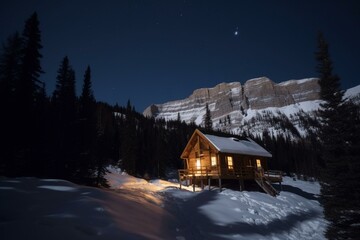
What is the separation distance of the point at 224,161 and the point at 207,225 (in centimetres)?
1642

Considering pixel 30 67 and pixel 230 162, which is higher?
pixel 30 67

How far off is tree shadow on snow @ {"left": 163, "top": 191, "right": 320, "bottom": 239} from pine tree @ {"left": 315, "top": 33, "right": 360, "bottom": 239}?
3.62 m

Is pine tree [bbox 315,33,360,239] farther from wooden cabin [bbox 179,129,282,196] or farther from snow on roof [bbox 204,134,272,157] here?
snow on roof [bbox 204,134,272,157]

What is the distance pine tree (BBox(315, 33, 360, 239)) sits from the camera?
1532 cm

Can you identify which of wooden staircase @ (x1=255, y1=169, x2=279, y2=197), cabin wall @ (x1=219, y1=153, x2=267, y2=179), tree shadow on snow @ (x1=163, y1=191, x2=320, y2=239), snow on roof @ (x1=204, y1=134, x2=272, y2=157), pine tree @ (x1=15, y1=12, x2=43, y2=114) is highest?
pine tree @ (x1=15, y1=12, x2=43, y2=114)

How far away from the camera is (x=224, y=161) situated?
101 feet

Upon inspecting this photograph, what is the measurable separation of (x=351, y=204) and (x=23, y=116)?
28.4m

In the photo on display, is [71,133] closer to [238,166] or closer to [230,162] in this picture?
[230,162]

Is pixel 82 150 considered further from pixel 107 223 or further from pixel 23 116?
pixel 107 223

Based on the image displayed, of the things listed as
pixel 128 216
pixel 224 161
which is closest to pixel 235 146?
pixel 224 161

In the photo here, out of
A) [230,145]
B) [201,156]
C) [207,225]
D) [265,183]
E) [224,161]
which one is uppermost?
[230,145]

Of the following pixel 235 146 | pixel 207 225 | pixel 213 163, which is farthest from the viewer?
pixel 235 146

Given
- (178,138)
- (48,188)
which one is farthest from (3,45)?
(178,138)

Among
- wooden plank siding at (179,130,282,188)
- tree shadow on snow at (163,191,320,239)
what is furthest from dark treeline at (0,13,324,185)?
tree shadow on snow at (163,191,320,239)
